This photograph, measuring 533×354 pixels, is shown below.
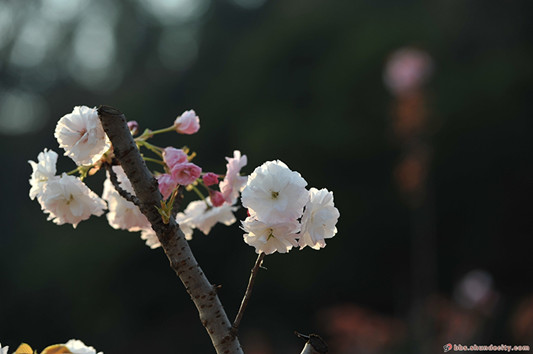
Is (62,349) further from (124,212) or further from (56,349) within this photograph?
(124,212)

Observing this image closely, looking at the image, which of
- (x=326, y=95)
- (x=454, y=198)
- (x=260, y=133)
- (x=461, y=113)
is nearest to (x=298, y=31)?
→ (x=326, y=95)

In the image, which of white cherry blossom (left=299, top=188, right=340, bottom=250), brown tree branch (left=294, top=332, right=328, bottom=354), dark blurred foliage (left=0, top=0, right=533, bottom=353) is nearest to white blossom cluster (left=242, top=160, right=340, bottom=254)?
white cherry blossom (left=299, top=188, right=340, bottom=250)

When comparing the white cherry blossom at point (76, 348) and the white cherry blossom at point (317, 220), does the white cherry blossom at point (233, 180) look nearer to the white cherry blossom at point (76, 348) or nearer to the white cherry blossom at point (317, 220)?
the white cherry blossom at point (317, 220)

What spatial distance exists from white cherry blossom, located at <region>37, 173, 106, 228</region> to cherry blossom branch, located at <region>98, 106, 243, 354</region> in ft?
0.61

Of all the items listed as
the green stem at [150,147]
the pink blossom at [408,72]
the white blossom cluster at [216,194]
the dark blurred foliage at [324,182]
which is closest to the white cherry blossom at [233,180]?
the white blossom cluster at [216,194]

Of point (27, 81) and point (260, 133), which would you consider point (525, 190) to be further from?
point (27, 81)

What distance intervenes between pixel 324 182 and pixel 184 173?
4.87 metres

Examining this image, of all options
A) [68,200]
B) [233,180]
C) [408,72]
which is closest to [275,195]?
[233,180]

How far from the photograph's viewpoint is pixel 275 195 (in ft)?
2.40

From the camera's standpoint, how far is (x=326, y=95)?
6.01 m

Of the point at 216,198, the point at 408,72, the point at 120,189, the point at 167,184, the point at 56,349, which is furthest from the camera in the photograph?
the point at 408,72

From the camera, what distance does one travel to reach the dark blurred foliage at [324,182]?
5.44m

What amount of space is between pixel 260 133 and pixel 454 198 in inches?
72.8

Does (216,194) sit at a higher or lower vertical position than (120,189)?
higher
